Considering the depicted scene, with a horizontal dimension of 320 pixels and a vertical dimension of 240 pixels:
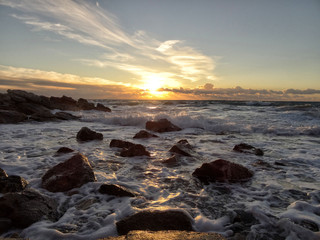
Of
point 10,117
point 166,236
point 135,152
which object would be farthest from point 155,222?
point 10,117

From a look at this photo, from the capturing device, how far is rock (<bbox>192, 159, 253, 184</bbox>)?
347cm

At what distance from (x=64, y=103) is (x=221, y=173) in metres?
23.0

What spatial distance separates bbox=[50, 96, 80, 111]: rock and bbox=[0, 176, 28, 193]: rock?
2024 centimetres

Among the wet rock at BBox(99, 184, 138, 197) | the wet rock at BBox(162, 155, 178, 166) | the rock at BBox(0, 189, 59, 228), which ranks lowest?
the wet rock at BBox(162, 155, 178, 166)

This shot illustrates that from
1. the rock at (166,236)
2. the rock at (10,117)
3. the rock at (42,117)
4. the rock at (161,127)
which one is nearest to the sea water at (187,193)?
the rock at (166,236)

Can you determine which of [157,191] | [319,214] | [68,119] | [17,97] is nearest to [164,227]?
[157,191]

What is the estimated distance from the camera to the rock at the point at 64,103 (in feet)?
70.5

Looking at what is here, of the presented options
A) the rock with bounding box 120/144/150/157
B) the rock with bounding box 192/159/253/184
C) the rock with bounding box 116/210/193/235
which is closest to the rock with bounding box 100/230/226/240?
the rock with bounding box 116/210/193/235

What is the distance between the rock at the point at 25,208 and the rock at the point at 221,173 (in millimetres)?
2349

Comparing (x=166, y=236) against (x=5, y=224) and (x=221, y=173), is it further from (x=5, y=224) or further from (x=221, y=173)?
(x=221, y=173)

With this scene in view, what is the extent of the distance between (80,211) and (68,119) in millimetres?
11988

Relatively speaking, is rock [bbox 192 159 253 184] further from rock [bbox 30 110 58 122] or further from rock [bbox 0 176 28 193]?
rock [bbox 30 110 58 122]

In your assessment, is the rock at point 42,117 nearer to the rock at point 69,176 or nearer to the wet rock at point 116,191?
the rock at point 69,176

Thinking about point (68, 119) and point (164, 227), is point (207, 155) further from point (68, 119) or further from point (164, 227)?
point (68, 119)
